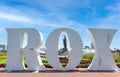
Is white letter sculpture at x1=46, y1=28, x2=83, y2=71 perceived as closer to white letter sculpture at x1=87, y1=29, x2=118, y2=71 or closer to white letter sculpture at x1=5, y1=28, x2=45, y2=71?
white letter sculpture at x1=5, y1=28, x2=45, y2=71

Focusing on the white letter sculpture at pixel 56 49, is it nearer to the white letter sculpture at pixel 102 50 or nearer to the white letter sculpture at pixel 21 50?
the white letter sculpture at pixel 21 50

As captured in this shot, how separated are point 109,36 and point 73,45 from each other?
9.09 ft

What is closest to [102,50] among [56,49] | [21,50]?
[56,49]

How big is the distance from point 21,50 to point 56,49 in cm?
253

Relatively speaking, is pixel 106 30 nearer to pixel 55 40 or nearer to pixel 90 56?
pixel 55 40

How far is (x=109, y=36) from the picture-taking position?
63.0ft

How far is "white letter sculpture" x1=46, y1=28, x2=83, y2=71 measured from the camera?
60.7ft

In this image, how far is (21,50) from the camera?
1903 centimetres

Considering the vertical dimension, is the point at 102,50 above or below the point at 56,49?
below

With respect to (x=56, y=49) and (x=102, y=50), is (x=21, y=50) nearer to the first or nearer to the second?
(x=56, y=49)

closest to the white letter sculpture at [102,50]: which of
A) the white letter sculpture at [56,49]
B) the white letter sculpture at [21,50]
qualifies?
the white letter sculpture at [56,49]

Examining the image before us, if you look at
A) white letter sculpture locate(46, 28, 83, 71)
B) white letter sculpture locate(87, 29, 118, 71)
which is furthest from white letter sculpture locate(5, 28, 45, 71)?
white letter sculpture locate(87, 29, 118, 71)

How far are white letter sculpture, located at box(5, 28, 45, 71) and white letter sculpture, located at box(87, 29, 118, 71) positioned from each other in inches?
148
